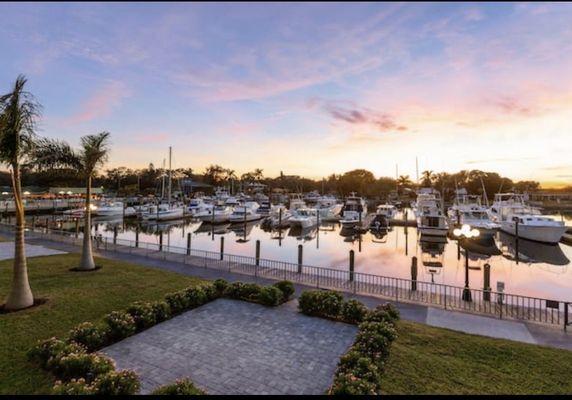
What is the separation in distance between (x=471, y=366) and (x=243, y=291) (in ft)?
28.7

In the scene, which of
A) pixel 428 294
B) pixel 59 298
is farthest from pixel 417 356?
pixel 59 298

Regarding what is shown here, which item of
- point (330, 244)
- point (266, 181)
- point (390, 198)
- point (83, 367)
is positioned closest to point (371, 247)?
point (330, 244)

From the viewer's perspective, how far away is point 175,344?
31.7 ft

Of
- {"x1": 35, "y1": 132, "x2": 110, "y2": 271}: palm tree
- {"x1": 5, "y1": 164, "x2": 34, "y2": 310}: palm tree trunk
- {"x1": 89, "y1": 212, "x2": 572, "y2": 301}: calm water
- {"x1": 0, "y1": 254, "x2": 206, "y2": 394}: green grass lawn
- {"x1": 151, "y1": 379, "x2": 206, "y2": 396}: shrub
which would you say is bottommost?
{"x1": 89, "y1": 212, "x2": 572, "y2": 301}: calm water

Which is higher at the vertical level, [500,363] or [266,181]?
[266,181]

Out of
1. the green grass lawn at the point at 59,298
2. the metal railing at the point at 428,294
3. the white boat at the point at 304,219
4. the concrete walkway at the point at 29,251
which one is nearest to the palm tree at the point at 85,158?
the green grass lawn at the point at 59,298

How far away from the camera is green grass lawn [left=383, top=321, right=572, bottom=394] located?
24.5 ft

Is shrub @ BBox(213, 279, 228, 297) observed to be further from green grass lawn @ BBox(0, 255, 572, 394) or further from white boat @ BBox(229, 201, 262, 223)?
white boat @ BBox(229, 201, 262, 223)

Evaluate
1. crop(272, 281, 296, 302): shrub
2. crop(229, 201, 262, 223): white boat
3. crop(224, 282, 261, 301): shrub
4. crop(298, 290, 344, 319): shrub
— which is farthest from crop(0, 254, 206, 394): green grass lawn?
crop(229, 201, 262, 223): white boat

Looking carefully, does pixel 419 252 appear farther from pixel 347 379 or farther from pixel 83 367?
pixel 83 367

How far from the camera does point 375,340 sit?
29.7 feet

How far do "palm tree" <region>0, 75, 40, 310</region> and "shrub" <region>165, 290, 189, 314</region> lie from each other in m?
5.10

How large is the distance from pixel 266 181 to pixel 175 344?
→ 151 metres

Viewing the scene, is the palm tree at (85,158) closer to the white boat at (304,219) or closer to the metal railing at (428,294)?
the metal railing at (428,294)
